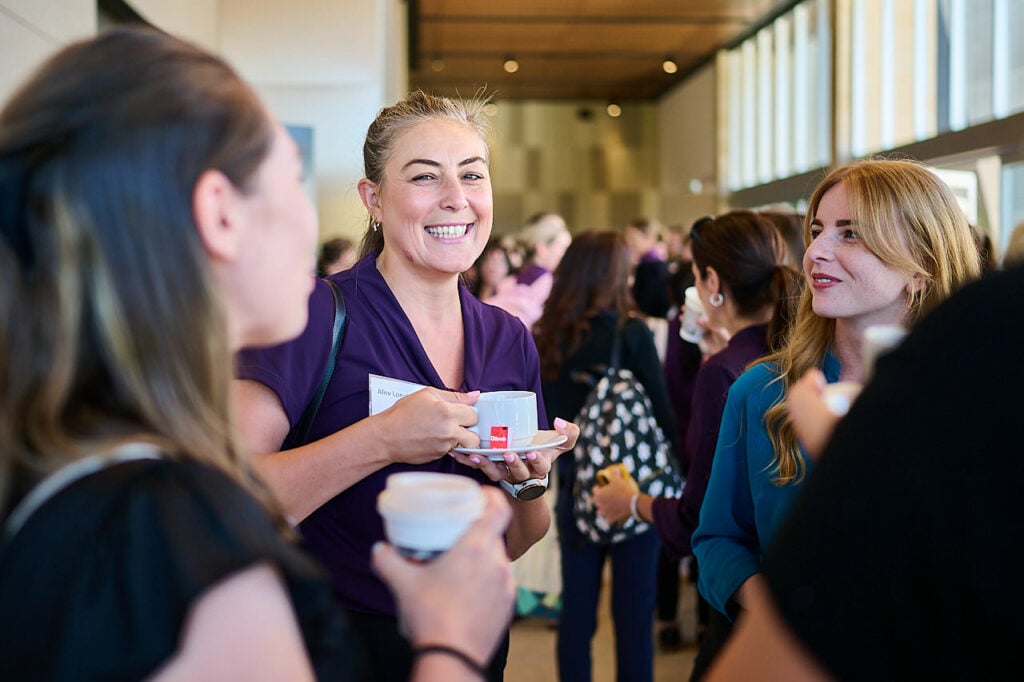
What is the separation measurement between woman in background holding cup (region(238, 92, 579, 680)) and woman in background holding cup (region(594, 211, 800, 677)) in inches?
23.5

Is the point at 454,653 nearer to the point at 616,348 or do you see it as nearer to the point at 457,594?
the point at 457,594

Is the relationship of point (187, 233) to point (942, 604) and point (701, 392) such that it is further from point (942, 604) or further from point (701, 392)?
point (701, 392)

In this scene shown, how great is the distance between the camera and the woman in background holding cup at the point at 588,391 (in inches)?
141

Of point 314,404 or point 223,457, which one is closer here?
point 223,457

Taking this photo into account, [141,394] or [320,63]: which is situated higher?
[320,63]

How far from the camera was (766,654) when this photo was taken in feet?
2.95

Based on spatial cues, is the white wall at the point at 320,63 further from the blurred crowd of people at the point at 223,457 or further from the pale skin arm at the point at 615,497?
the blurred crowd of people at the point at 223,457


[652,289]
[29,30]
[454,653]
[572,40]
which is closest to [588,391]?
[652,289]

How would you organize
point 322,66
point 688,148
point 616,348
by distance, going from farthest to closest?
1. point 688,148
2. point 322,66
3. point 616,348

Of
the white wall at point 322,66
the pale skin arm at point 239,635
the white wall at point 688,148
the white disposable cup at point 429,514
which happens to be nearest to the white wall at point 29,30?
the white disposable cup at point 429,514

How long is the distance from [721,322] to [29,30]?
2.78 m

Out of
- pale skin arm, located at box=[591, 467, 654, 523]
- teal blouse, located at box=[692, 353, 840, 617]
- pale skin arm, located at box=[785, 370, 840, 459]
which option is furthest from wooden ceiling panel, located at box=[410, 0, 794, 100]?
pale skin arm, located at box=[785, 370, 840, 459]

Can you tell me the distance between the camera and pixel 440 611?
1.00 m

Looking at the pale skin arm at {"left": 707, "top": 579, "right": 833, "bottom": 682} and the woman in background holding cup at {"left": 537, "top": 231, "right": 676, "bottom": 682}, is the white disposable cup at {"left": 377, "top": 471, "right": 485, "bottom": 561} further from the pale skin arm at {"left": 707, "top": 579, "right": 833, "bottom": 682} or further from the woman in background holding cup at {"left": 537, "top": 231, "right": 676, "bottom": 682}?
the woman in background holding cup at {"left": 537, "top": 231, "right": 676, "bottom": 682}
